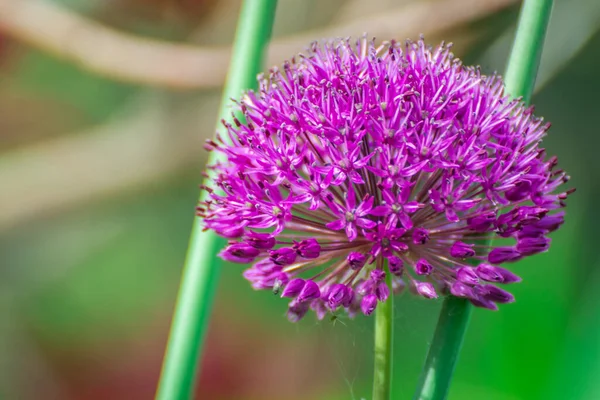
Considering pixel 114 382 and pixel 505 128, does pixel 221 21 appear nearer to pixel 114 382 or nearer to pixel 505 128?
pixel 114 382

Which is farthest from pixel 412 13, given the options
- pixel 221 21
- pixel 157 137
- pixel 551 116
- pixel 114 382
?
pixel 114 382

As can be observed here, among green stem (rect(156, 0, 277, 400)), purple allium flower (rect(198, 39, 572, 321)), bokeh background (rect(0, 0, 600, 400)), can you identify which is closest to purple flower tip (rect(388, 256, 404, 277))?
purple allium flower (rect(198, 39, 572, 321))

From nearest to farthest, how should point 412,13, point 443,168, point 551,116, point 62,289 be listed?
point 443,168 → point 412,13 → point 551,116 → point 62,289

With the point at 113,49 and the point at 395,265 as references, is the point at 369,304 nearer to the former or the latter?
the point at 395,265

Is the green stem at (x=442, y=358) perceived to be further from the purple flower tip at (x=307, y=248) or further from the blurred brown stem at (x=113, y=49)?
the blurred brown stem at (x=113, y=49)

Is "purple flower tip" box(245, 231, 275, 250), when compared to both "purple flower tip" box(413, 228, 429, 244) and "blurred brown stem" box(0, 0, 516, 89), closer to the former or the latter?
"purple flower tip" box(413, 228, 429, 244)
